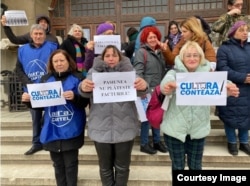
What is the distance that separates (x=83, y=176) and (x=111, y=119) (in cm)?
127

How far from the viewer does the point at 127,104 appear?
2697mm

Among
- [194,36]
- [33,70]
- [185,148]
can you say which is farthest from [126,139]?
[33,70]

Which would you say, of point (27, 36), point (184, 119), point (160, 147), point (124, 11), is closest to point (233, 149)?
point (160, 147)

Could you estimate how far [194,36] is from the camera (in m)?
3.02

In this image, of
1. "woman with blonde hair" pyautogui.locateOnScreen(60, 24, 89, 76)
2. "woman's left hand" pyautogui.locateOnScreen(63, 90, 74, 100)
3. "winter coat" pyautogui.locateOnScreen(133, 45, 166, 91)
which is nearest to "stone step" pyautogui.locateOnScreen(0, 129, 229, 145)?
"winter coat" pyautogui.locateOnScreen(133, 45, 166, 91)

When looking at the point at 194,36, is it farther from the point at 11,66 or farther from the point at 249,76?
the point at 11,66

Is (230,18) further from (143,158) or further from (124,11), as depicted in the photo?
(124,11)

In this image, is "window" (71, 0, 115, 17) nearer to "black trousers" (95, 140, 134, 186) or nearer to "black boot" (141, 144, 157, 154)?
"black boot" (141, 144, 157, 154)

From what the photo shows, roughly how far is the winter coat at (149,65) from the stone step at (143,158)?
3.15ft

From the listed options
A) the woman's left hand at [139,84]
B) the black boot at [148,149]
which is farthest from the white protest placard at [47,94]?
the black boot at [148,149]

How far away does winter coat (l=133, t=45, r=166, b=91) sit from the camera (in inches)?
136

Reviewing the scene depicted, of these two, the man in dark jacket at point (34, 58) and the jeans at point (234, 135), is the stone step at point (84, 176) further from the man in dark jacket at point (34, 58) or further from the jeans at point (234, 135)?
the man in dark jacket at point (34, 58)

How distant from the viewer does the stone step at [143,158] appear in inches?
143

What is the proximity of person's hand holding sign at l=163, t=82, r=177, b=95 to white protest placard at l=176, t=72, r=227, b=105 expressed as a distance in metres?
0.04
